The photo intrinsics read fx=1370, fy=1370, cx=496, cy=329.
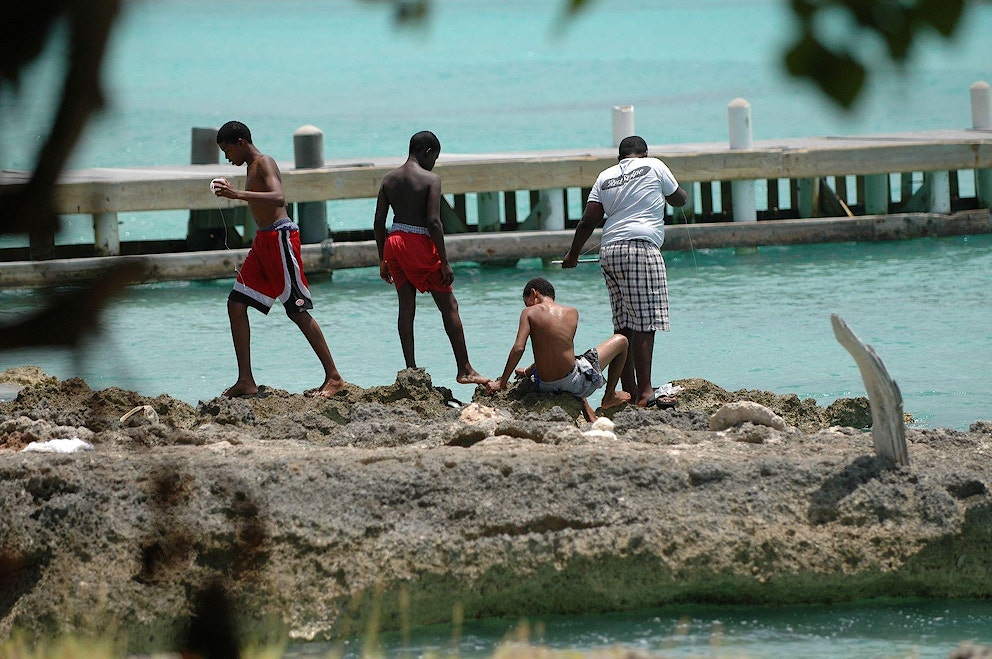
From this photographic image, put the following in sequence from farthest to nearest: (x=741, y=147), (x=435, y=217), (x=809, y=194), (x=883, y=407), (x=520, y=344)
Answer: (x=809, y=194) < (x=741, y=147) < (x=435, y=217) < (x=520, y=344) < (x=883, y=407)

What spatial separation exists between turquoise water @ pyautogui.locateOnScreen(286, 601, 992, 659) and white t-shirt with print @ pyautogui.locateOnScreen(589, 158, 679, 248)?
10.7ft

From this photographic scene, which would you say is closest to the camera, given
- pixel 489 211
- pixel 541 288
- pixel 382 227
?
pixel 541 288

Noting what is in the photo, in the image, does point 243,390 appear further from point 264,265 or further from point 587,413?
point 587,413

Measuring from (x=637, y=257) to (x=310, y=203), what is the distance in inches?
346

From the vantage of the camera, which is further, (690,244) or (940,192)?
(940,192)

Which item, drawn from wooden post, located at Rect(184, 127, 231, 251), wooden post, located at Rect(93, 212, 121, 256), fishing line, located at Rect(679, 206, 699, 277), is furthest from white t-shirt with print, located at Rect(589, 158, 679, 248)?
wooden post, located at Rect(184, 127, 231, 251)

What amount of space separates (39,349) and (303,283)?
21.5ft

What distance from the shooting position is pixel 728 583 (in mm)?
5715

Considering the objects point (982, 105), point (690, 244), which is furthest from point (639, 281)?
point (982, 105)

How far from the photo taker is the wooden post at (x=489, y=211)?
1749 cm

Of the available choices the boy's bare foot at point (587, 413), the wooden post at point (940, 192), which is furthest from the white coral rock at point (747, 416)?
the wooden post at point (940, 192)

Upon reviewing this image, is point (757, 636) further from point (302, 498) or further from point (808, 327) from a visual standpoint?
point (808, 327)

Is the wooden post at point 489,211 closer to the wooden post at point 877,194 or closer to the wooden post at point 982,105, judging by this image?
the wooden post at point 877,194

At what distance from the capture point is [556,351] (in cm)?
806
